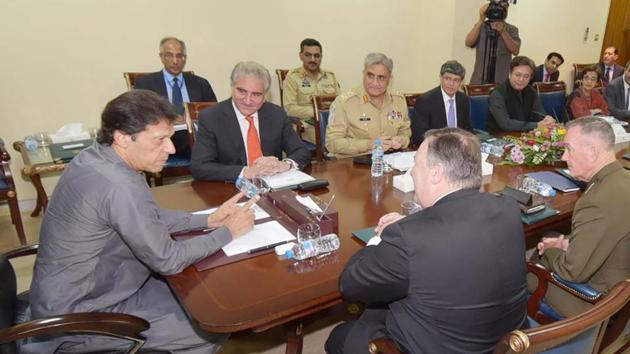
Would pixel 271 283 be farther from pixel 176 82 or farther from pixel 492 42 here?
pixel 492 42

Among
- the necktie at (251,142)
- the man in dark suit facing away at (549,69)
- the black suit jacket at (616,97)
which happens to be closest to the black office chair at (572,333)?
the necktie at (251,142)

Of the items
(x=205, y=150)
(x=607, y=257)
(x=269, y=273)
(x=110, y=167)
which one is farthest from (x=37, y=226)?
(x=607, y=257)

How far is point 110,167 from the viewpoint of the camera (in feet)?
4.18

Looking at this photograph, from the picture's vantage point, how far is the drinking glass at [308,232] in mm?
1402

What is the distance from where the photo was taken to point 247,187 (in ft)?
6.22

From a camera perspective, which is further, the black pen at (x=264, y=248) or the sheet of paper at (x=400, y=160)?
the sheet of paper at (x=400, y=160)

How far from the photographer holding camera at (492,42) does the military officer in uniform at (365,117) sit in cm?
230

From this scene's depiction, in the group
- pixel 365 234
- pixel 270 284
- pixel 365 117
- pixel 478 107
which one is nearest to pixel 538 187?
pixel 365 234

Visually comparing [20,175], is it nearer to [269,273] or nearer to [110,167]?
[110,167]

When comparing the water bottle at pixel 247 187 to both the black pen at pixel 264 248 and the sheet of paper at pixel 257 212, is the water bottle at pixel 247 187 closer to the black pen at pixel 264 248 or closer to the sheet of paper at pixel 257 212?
the sheet of paper at pixel 257 212

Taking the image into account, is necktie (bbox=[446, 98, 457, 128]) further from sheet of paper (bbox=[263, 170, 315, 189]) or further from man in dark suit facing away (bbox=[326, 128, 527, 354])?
man in dark suit facing away (bbox=[326, 128, 527, 354])

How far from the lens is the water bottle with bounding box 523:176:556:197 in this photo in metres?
1.92

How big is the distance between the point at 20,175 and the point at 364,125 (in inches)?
117

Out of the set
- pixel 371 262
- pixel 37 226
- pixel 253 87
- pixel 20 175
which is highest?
pixel 253 87
